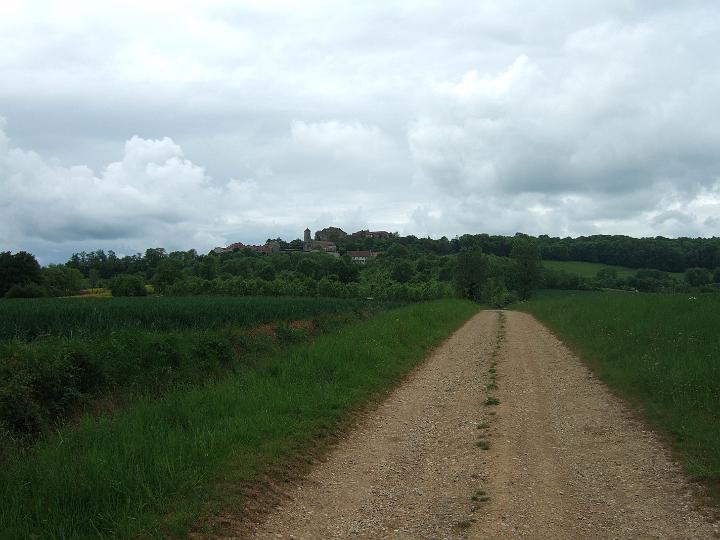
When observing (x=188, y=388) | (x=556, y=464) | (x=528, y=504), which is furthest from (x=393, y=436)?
(x=188, y=388)

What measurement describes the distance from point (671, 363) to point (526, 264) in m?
78.0

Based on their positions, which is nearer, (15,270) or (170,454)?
(170,454)

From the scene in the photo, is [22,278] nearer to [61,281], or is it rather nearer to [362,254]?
[61,281]

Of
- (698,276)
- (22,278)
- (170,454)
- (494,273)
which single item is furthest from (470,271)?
(170,454)

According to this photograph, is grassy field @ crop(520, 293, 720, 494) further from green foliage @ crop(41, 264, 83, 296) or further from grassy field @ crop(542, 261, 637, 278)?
green foliage @ crop(41, 264, 83, 296)

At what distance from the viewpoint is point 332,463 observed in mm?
7363

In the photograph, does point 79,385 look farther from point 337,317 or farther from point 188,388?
point 337,317

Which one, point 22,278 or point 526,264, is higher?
point 526,264

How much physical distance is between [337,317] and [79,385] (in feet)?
58.1

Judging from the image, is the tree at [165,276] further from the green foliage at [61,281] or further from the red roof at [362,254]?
the red roof at [362,254]

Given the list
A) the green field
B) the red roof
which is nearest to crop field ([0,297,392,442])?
the green field

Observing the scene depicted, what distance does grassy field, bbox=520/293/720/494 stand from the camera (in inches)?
301

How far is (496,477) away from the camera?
6590 mm

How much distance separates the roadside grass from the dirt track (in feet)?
2.34
